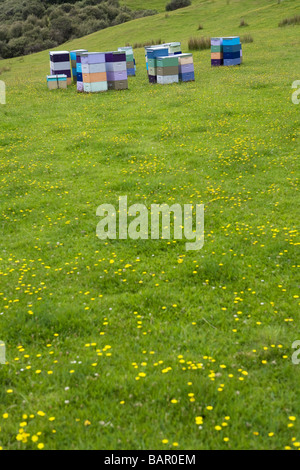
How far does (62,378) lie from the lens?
6367 millimetres

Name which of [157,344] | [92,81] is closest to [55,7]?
[92,81]

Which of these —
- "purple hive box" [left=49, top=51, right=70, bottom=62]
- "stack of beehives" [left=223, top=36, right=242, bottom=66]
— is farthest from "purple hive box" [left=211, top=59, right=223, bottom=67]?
"purple hive box" [left=49, top=51, right=70, bottom=62]

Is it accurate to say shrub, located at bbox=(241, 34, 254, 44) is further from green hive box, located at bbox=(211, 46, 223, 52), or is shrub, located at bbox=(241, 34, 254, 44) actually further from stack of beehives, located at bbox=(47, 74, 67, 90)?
stack of beehives, located at bbox=(47, 74, 67, 90)

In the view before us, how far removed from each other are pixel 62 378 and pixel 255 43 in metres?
40.2

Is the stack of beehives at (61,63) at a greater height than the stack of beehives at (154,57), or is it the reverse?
the stack of beehives at (61,63)

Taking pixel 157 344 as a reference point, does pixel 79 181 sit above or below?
above

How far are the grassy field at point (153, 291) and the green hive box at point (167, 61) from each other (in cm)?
815

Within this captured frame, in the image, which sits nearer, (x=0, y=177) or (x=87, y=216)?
(x=87, y=216)

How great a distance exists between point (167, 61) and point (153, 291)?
22.3m

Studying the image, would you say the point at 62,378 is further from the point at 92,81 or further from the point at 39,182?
the point at 92,81

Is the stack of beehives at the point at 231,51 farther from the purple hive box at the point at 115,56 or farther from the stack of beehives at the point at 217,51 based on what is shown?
the purple hive box at the point at 115,56

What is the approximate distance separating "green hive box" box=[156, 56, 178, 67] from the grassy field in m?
8.15

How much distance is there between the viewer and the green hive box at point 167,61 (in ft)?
90.1

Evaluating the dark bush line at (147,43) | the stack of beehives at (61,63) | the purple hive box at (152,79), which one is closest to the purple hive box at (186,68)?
the purple hive box at (152,79)
